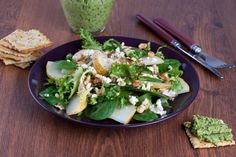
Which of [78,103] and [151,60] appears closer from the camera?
[78,103]

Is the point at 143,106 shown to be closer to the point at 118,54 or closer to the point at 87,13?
the point at 118,54

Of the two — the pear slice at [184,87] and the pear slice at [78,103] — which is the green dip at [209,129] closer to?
the pear slice at [184,87]

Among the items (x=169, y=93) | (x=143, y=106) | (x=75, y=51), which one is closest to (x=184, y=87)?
(x=169, y=93)

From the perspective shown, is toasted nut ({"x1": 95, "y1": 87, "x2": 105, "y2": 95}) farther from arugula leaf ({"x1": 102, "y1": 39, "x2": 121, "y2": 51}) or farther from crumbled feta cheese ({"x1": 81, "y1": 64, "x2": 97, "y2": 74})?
arugula leaf ({"x1": 102, "y1": 39, "x2": 121, "y2": 51})

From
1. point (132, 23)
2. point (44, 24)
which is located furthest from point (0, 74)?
point (132, 23)

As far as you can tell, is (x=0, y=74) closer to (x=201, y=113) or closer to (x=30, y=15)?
(x=30, y=15)
